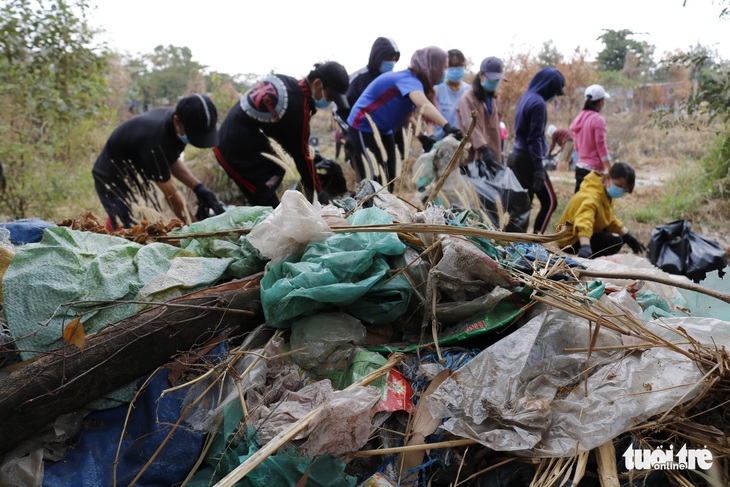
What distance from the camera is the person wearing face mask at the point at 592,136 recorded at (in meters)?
5.15

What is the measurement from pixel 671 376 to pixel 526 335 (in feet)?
1.36

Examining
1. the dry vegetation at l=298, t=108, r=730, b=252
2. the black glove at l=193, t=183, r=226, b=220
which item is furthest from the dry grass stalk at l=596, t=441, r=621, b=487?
the black glove at l=193, t=183, r=226, b=220

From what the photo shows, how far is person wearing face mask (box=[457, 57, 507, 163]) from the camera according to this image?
16.6ft

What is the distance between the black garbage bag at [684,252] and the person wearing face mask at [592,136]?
1568 millimetres

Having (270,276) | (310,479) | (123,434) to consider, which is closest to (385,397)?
(310,479)

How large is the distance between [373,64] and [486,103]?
1.25m

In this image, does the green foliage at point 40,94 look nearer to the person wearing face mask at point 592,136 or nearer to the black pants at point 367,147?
the black pants at point 367,147

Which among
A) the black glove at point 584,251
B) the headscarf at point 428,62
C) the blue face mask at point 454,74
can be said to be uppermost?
the headscarf at point 428,62

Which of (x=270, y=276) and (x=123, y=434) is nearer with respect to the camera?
(x=123, y=434)

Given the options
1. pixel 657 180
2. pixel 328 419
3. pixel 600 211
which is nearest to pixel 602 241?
pixel 600 211

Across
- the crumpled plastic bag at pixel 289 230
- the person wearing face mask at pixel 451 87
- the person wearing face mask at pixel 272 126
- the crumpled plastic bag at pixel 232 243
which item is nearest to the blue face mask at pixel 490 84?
the person wearing face mask at pixel 451 87

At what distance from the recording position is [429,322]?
187 centimetres

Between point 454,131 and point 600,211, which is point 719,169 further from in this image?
point 454,131

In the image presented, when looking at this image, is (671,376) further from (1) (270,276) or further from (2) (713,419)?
(1) (270,276)
